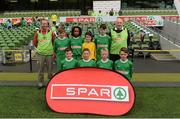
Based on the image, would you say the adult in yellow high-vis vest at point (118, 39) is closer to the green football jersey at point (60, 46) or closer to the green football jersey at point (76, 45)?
the green football jersey at point (76, 45)

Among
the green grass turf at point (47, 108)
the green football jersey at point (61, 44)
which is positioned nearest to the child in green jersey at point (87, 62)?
the green football jersey at point (61, 44)

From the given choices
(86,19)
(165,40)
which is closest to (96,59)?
(165,40)

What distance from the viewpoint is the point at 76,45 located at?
870 centimetres

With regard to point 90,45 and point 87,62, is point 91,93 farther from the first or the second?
point 90,45

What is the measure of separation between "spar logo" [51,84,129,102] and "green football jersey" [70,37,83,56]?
1347mm

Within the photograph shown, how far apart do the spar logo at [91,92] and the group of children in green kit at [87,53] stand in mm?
629

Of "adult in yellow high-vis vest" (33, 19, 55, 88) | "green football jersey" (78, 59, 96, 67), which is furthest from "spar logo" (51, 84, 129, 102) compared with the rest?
"adult in yellow high-vis vest" (33, 19, 55, 88)

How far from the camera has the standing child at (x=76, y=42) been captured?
8.57 metres

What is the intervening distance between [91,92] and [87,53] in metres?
0.84

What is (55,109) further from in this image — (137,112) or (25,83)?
(25,83)

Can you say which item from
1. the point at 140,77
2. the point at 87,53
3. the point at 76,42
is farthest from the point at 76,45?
the point at 140,77

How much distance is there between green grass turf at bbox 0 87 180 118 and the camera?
7426 millimetres

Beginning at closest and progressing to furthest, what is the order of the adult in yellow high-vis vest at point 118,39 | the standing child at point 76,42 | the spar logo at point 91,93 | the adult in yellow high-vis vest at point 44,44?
the spar logo at point 91,93
the standing child at point 76,42
the adult in yellow high-vis vest at point 118,39
the adult in yellow high-vis vest at point 44,44

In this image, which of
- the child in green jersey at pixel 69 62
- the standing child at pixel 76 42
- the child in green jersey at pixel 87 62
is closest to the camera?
the child in green jersey at pixel 87 62
